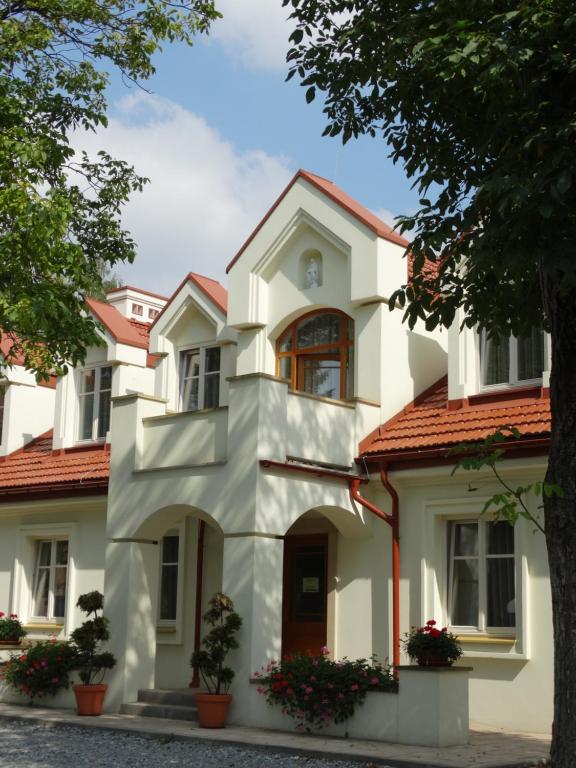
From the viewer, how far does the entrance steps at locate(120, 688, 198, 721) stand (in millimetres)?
14727

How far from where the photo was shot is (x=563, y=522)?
28.4 ft

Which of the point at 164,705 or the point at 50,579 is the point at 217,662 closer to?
the point at 164,705

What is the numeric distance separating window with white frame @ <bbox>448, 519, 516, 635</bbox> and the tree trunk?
19.7 feet

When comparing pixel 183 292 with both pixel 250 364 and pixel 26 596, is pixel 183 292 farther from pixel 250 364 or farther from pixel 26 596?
pixel 26 596

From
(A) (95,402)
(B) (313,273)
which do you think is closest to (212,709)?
(B) (313,273)

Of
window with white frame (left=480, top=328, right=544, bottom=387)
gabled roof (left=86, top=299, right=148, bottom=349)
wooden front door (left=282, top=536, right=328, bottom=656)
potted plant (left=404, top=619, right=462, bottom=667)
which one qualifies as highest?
gabled roof (left=86, top=299, right=148, bottom=349)

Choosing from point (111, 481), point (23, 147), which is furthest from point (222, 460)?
point (23, 147)

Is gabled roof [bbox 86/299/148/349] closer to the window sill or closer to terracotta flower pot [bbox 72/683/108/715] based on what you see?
terracotta flower pot [bbox 72/683/108/715]

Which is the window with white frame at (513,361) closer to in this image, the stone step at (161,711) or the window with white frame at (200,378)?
the window with white frame at (200,378)

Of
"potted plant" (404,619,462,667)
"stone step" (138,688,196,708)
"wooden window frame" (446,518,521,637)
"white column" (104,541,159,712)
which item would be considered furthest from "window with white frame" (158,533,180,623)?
"potted plant" (404,619,462,667)

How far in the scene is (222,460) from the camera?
15086mm

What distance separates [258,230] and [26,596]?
835cm

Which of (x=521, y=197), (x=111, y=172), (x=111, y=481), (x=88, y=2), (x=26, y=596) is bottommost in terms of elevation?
(x=26, y=596)

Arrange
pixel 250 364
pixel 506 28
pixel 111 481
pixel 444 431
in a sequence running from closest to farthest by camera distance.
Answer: pixel 506 28 < pixel 444 431 < pixel 111 481 < pixel 250 364
